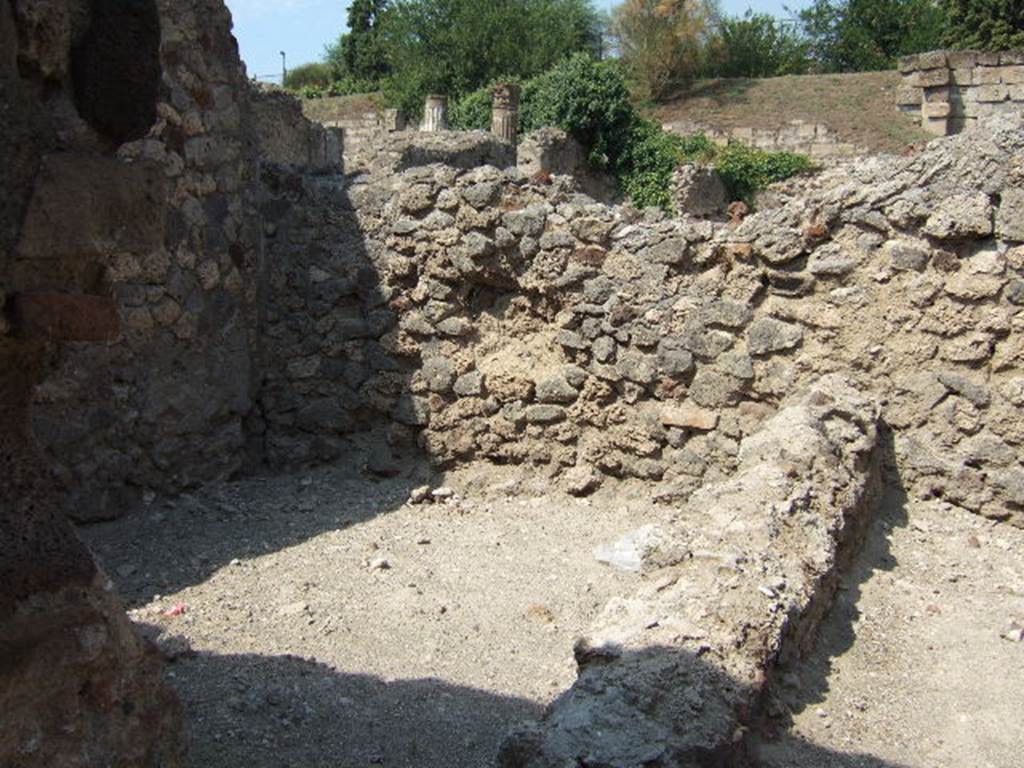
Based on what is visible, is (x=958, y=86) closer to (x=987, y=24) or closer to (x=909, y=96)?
(x=909, y=96)

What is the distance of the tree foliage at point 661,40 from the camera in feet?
92.3

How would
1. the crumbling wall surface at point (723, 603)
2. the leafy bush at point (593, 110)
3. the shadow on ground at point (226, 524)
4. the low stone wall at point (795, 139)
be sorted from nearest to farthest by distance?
the crumbling wall surface at point (723, 603), the shadow on ground at point (226, 524), the leafy bush at point (593, 110), the low stone wall at point (795, 139)

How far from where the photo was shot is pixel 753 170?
67.3 feet

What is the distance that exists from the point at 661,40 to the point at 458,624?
26.9 metres

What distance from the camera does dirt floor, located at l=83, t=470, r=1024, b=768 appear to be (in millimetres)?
2982

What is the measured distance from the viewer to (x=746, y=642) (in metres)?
2.83

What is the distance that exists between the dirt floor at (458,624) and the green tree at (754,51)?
2862 cm

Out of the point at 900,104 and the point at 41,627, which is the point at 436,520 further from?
the point at 900,104

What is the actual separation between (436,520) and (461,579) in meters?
0.78

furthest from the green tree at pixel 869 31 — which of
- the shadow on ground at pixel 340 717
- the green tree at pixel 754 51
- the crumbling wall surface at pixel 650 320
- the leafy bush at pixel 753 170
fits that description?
the shadow on ground at pixel 340 717


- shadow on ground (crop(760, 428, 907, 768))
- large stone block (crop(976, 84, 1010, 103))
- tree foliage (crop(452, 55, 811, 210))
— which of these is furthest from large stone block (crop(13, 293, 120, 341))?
large stone block (crop(976, 84, 1010, 103))

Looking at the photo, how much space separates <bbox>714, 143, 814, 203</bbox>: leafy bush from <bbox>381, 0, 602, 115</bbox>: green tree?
12.4 m

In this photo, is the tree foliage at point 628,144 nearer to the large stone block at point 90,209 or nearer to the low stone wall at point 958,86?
the low stone wall at point 958,86

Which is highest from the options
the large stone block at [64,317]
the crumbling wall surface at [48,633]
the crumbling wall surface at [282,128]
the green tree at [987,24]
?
the green tree at [987,24]
